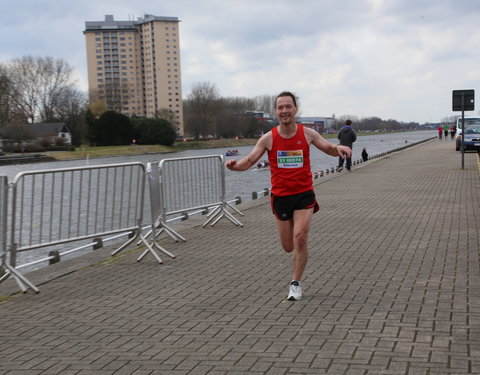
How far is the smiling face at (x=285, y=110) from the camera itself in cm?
571

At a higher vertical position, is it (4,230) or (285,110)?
(285,110)

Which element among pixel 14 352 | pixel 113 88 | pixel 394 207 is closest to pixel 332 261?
pixel 14 352

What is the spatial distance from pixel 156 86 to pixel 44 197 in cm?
18331

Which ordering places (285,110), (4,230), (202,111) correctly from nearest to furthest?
(285,110)
(4,230)
(202,111)

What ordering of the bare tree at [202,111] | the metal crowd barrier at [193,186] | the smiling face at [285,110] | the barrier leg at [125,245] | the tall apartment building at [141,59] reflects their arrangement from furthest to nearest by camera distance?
the tall apartment building at [141,59], the bare tree at [202,111], the metal crowd barrier at [193,186], the barrier leg at [125,245], the smiling face at [285,110]

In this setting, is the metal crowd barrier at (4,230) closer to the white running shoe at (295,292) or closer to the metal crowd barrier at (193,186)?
the white running shoe at (295,292)

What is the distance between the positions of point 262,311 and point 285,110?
182cm

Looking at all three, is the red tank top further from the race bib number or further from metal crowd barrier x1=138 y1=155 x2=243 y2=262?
metal crowd barrier x1=138 y1=155 x2=243 y2=262

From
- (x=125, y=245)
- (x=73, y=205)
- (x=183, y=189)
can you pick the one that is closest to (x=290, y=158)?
(x=73, y=205)

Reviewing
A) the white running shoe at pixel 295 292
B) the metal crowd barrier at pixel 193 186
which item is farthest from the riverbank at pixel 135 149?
the white running shoe at pixel 295 292

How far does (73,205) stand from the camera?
7871 mm

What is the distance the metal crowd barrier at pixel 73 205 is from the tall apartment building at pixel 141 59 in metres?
176

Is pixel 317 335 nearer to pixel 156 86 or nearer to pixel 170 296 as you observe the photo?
pixel 170 296

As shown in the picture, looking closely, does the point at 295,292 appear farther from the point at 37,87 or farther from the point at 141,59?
the point at 141,59
